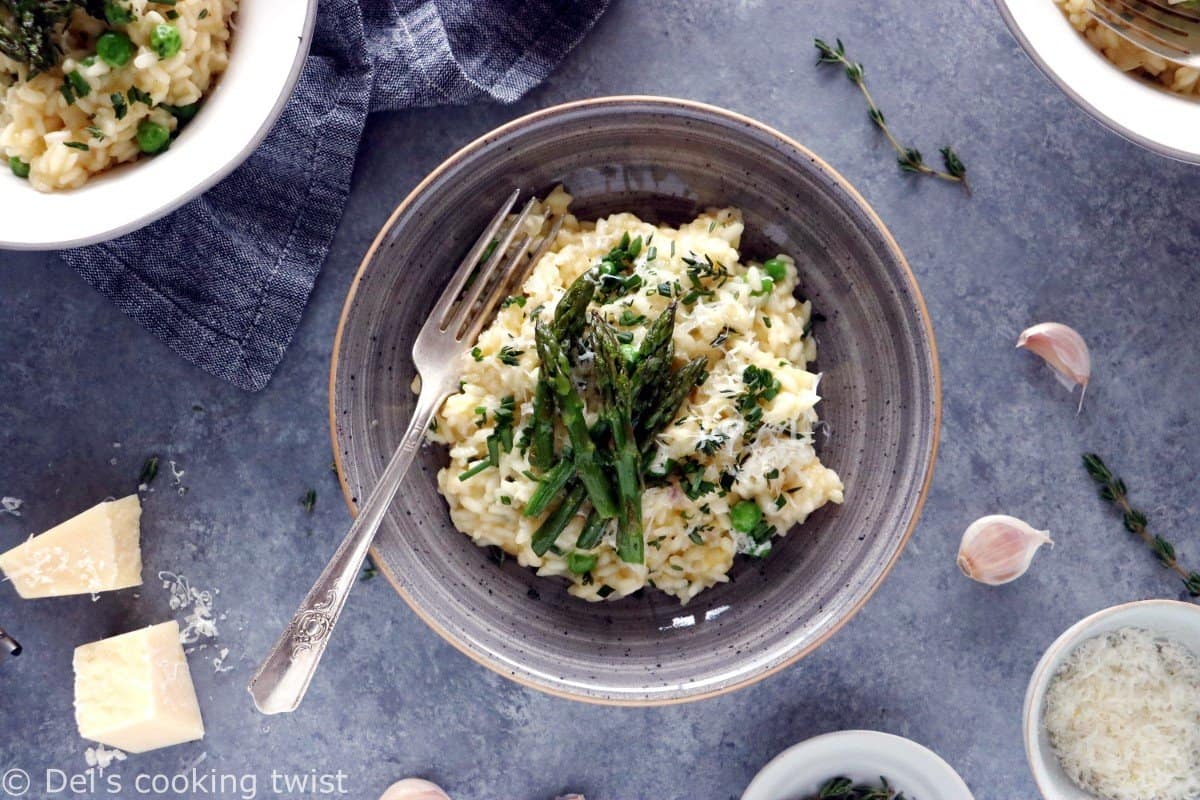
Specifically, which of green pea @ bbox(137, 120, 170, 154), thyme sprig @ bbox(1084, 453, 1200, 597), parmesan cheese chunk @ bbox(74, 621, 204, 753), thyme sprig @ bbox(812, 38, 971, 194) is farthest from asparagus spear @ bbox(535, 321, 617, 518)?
thyme sprig @ bbox(1084, 453, 1200, 597)

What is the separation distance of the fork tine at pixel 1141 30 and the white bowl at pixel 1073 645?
1959 mm

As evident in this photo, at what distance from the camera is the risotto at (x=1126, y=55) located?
3293mm

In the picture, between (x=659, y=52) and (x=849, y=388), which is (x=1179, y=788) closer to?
(x=849, y=388)

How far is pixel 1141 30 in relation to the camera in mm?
3285

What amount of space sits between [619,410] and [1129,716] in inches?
94.3

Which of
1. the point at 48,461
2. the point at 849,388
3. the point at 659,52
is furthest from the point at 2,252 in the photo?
the point at 849,388

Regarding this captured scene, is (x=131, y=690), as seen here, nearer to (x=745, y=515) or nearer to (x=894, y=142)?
(x=745, y=515)

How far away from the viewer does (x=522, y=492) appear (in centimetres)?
328

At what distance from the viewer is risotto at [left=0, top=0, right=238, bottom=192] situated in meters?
2.97

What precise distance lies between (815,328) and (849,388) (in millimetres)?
254

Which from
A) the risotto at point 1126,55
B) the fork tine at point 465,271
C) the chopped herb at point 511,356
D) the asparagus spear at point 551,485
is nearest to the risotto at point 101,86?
the fork tine at point 465,271

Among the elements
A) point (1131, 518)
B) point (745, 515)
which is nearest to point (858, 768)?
point (745, 515)

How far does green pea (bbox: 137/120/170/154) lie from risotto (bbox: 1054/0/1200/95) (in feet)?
9.78

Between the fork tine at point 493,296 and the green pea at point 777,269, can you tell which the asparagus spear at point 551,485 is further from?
the green pea at point 777,269
